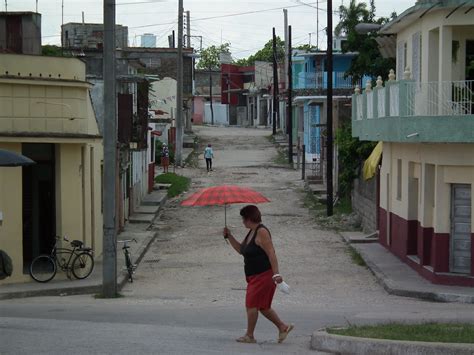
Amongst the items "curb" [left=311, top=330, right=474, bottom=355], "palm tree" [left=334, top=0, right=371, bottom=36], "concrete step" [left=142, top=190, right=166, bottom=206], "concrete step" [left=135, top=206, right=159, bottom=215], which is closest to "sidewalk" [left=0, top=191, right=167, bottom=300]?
"curb" [left=311, top=330, right=474, bottom=355]

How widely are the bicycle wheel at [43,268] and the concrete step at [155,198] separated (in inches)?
666

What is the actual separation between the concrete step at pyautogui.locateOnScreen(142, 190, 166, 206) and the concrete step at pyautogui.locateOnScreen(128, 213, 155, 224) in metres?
2.88

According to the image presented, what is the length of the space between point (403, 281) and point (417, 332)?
8921 millimetres

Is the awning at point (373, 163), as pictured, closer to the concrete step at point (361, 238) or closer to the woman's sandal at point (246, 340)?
the concrete step at point (361, 238)

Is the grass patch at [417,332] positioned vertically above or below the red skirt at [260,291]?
below

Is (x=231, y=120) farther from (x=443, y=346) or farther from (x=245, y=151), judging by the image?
(x=443, y=346)

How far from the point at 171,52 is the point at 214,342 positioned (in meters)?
60.9

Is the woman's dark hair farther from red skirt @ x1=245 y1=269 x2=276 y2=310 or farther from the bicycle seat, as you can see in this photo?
the bicycle seat

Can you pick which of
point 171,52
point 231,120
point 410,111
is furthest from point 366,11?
point 231,120

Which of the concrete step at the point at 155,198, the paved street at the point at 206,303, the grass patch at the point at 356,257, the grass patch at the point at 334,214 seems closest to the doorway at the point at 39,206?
the paved street at the point at 206,303

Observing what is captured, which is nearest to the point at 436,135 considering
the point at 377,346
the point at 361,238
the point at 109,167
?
the point at 109,167

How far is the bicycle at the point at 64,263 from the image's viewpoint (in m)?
21.2

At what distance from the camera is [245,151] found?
59844 millimetres

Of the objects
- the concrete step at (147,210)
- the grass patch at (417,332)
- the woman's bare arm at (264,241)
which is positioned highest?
the woman's bare arm at (264,241)
